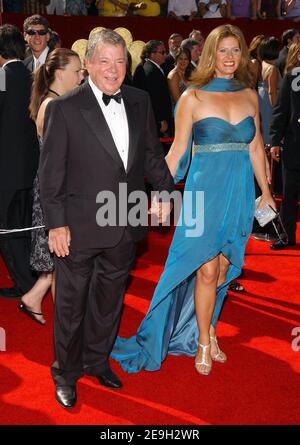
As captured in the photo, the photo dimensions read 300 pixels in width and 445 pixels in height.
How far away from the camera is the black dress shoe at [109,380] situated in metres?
3.55

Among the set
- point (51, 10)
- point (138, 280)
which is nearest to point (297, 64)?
point (138, 280)

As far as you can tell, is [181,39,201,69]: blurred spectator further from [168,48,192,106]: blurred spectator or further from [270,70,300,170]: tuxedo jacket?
[270,70,300,170]: tuxedo jacket

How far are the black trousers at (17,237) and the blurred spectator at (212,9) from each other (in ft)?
24.1

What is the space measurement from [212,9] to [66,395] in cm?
910

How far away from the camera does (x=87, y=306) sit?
347 cm

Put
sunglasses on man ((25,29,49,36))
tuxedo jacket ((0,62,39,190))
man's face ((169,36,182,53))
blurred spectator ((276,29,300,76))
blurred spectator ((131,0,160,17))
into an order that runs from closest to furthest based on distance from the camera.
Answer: tuxedo jacket ((0,62,39,190))
sunglasses on man ((25,29,49,36))
blurred spectator ((276,29,300,76))
man's face ((169,36,182,53))
blurred spectator ((131,0,160,17))

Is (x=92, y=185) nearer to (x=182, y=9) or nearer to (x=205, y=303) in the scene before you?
(x=205, y=303)

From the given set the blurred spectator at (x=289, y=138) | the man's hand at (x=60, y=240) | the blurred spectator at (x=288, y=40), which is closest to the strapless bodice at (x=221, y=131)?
the man's hand at (x=60, y=240)

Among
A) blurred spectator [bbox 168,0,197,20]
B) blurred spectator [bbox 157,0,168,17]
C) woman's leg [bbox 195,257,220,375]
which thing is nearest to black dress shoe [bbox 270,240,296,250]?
woman's leg [bbox 195,257,220,375]

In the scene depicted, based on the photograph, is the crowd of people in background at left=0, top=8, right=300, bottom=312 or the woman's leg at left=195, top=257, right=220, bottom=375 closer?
the woman's leg at left=195, top=257, right=220, bottom=375

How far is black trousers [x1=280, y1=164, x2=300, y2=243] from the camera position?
6242 mm

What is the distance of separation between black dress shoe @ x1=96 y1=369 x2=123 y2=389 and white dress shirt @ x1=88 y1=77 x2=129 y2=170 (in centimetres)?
106

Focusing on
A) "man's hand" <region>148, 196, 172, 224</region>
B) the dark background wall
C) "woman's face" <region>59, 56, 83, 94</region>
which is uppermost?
the dark background wall

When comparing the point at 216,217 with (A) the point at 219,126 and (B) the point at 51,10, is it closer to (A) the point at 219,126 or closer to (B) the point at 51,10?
(A) the point at 219,126
